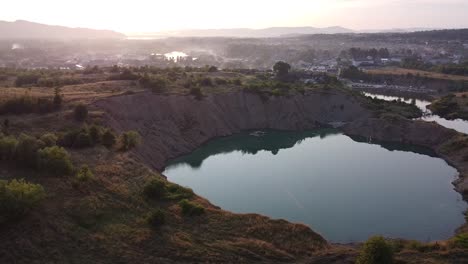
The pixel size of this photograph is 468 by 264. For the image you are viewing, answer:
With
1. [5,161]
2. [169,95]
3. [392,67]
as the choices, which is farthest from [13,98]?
[392,67]

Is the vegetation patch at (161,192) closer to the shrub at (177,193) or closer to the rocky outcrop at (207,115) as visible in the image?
the shrub at (177,193)

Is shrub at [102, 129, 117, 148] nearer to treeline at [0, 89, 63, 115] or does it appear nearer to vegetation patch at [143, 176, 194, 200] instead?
treeline at [0, 89, 63, 115]

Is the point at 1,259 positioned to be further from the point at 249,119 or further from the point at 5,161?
the point at 249,119

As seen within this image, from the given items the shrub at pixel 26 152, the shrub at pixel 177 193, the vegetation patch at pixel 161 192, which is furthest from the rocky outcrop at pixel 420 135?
the shrub at pixel 26 152

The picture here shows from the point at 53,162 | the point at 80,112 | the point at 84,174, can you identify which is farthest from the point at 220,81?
the point at 53,162

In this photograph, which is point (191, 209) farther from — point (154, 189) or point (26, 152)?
point (26, 152)

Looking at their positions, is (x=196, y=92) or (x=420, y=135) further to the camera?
(x=196, y=92)
